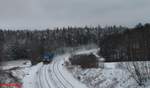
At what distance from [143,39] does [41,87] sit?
39.8m

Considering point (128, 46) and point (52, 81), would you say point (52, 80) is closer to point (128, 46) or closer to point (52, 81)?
point (52, 81)

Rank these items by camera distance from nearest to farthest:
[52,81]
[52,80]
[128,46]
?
[52,81] < [52,80] < [128,46]

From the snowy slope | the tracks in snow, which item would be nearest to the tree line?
the snowy slope

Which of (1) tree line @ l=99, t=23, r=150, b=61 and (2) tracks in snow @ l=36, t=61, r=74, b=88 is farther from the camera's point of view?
(1) tree line @ l=99, t=23, r=150, b=61

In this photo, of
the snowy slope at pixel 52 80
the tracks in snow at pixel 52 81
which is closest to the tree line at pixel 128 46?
the snowy slope at pixel 52 80

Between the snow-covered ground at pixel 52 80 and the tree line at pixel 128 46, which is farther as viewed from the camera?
the tree line at pixel 128 46

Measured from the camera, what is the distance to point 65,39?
456 feet

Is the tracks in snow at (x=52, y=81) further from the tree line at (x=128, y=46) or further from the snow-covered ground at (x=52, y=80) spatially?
the tree line at (x=128, y=46)

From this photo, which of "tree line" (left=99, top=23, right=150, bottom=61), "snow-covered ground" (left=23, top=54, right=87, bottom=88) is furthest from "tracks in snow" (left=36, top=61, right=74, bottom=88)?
"tree line" (left=99, top=23, right=150, bottom=61)

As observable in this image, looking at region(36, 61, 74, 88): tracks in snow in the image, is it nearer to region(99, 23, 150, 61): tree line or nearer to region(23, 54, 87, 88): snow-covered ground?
region(23, 54, 87, 88): snow-covered ground

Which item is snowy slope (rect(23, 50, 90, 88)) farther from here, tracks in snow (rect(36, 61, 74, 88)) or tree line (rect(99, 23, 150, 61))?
tree line (rect(99, 23, 150, 61))

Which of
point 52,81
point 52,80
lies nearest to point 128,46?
point 52,80

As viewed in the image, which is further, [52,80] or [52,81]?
[52,80]

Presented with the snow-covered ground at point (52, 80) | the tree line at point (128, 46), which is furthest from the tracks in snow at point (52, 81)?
the tree line at point (128, 46)
